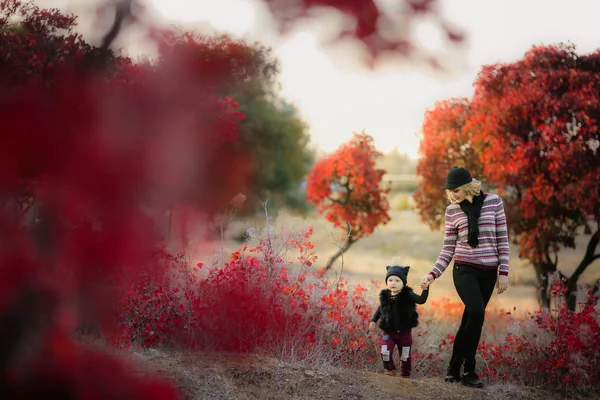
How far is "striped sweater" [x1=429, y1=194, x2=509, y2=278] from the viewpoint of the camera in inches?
159

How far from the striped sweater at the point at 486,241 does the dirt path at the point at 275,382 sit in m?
0.82

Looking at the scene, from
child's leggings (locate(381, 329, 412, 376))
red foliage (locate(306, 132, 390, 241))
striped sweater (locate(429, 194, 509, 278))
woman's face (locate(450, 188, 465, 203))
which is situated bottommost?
child's leggings (locate(381, 329, 412, 376))

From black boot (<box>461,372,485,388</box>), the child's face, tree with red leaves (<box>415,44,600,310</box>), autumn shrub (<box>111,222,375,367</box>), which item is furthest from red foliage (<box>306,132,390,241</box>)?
the child's face

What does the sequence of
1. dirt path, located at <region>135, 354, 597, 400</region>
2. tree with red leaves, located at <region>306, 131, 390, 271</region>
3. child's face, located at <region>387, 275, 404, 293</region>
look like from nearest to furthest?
dirt path, located at <region>135, 354, 597, 400</region>, child's face, located at <region>387, 275, 404, 293</region>, tree with red leaves, located at <region>306, 131, 390, 271</region>

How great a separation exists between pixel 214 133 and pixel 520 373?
3.56 meters

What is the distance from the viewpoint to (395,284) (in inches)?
163

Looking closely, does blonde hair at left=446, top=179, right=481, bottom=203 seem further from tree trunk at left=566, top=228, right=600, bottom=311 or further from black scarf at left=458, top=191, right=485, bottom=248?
tree trunk at left=566, top=228, right=600, bottom=311

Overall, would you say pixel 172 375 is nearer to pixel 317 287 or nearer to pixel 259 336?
pixel 259 336

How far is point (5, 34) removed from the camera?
11.8ft

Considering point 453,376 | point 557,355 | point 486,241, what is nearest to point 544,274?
point 557,355

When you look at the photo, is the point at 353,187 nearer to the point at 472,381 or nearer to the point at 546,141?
the point at 546,141

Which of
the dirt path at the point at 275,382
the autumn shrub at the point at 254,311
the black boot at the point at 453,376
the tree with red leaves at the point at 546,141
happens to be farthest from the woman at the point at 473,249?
the tree with red leaves at the point at 546,141

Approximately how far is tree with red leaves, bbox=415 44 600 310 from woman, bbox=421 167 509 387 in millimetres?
3087

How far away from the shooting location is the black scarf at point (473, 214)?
13.2 feet
